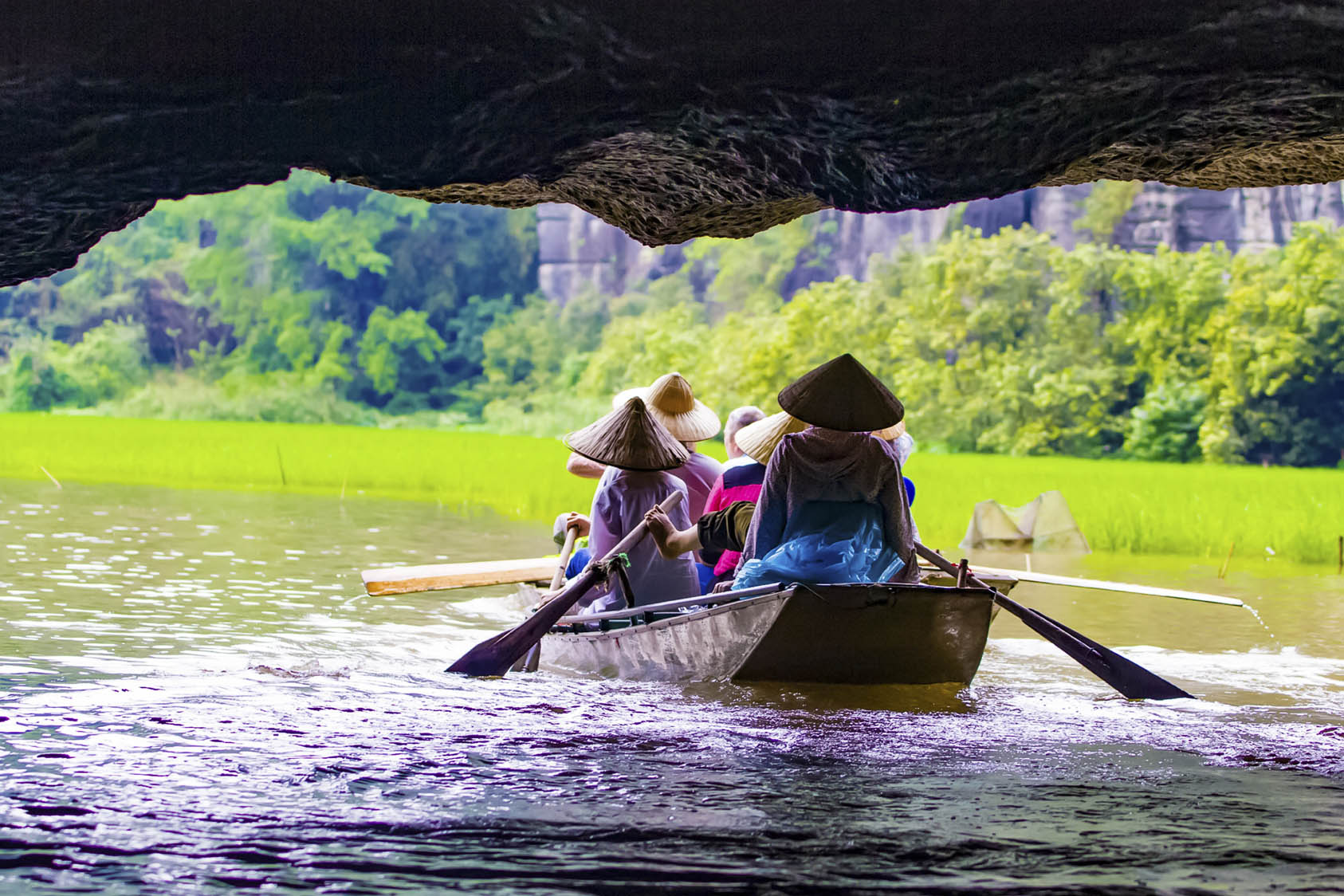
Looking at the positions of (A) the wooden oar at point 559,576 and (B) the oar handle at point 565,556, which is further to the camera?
(B) the oar handle at point 565,556

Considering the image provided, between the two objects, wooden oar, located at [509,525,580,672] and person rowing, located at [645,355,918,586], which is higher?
person rowing, located at [645,355,918,586]

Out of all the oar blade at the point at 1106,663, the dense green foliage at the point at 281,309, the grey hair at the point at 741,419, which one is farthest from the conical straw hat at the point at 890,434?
the dense green foliage at the point at 281,309

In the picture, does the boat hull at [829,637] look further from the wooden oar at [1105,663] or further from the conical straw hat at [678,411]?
the conical straw hat at [678,411]

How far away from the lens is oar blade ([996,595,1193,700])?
241 inches

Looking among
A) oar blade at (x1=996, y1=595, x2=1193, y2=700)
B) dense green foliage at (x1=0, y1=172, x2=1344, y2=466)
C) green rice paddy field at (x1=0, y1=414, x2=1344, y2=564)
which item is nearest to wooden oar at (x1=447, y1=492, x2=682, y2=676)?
oar blade at (x1=996, y1=595, x2=1193, y2=700)

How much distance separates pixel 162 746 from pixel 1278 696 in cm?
460

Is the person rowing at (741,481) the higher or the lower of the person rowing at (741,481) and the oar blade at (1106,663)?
the higher

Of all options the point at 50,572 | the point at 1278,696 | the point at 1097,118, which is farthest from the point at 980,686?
the point at 50,572

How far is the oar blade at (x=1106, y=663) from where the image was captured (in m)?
6.12

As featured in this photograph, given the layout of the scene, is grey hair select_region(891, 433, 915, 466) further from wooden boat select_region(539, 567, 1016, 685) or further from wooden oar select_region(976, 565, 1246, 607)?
wooden boat select_region(539, 567, 1016, 685)

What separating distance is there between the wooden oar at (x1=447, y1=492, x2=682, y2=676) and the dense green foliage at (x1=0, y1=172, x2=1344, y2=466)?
27.2 meters

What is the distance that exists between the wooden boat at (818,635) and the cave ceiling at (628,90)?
70.6 inches

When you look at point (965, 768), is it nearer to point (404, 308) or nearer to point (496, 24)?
point (496, 24)

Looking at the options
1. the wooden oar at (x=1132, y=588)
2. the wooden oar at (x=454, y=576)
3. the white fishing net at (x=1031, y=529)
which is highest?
the wooden oar at (x=454, y=576)
